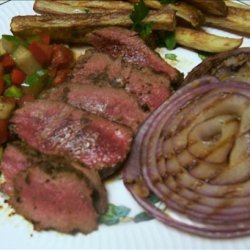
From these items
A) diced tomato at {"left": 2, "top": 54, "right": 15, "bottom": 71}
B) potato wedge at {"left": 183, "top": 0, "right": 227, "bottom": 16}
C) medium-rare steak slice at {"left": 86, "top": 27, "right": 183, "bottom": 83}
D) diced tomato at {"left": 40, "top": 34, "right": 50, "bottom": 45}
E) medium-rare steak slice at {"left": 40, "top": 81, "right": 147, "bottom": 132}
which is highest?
potato wedge at {"left": 183, "top": 0, "right": 227, "bottom": 16}

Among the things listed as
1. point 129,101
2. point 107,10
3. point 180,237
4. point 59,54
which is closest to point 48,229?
point 180,237

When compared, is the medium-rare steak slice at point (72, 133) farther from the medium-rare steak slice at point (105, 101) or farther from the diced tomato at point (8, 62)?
the diced tomato at point (8, 62)

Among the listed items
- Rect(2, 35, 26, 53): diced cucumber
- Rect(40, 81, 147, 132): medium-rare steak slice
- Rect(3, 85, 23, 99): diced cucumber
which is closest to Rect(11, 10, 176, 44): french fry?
Rect(2, 35, 26, 53): diced cucumber

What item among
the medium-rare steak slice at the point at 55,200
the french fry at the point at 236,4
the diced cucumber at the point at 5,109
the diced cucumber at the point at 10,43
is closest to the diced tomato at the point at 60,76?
the diced cucumber at the point at 10,43

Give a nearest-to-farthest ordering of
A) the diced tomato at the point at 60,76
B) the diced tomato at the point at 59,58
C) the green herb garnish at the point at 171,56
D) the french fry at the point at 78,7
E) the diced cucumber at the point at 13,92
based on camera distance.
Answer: the diced cucumber at the point at 13,92 → the diced tomato at the point at 60,76 → the diced tomato at the point at 59,58 → the green herb garnish at the point at 171,56 → the french fry at the point at 78,7

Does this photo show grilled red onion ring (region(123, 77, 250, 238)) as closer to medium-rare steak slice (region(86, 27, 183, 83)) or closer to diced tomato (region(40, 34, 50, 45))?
medium-rare steak slice (region(86, 27, 183, 83))

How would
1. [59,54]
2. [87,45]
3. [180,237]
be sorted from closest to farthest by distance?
1. [180,237]
2. [59,54]
3. [87,45]

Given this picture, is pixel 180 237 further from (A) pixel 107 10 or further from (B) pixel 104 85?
(A) pixel 107 10
